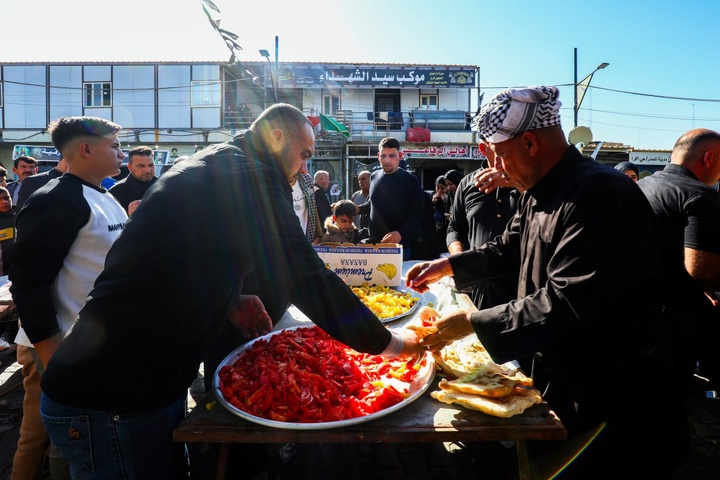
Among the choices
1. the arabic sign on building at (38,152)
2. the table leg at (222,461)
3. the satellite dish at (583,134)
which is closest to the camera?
the table leg at (222,461)

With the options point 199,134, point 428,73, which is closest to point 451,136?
point 428,73

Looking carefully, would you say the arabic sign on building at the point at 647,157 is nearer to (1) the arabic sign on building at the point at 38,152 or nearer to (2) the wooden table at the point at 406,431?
(2) the wooden table at the point at 406,431

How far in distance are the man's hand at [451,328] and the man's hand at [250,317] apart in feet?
3.28

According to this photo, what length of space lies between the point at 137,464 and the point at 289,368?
64cm

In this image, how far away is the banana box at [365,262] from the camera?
138 inches

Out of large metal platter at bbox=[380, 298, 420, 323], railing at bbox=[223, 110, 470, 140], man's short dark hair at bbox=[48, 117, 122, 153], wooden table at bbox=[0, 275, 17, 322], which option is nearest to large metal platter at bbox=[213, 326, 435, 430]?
large metal platter at bbox=[380, 298, 420, 323]

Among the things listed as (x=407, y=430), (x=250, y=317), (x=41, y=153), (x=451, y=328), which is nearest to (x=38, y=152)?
(x=41, y=153)

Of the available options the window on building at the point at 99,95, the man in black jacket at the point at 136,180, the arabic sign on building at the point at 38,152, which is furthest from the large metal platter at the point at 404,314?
the window on building at the point at 99,95

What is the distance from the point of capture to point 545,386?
175 cm

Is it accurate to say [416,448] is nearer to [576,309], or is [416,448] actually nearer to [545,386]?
[545,386]

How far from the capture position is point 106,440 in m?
1.48

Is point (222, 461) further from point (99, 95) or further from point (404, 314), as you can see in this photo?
point (99, 95)

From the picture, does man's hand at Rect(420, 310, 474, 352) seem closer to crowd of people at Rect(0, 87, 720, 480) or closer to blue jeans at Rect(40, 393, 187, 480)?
crowd of people at Rect(0, 87, 720, 480)

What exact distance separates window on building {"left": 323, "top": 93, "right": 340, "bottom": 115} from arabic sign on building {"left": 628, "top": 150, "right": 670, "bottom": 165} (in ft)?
52.7
